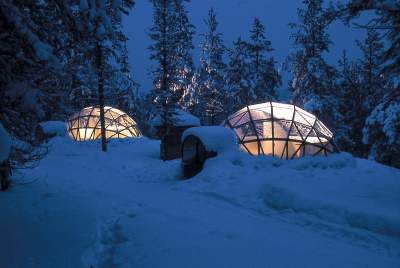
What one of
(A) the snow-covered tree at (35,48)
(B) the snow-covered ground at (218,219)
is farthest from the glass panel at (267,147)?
(A) the snow-covered tree at (35,48)

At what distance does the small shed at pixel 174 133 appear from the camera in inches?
858

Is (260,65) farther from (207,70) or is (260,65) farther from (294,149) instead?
(294,149)

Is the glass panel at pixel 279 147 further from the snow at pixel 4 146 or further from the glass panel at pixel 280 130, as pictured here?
the snow at pixel 4 146

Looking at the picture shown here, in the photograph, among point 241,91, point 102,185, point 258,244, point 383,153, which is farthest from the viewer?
point 241,91

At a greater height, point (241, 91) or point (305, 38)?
point (305, 38)

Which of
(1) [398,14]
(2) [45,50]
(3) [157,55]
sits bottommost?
(2) [45,50]

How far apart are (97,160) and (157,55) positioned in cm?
997

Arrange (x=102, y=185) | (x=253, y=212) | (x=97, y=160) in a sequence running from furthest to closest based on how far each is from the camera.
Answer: (x=97, y=160) < (x=102, y=185) < (x=253, y=212)

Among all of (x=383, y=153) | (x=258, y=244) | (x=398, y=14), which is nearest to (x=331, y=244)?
(x=258, y=244)

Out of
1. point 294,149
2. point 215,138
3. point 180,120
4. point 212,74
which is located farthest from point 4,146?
point 212,74

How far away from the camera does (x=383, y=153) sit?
20312mm

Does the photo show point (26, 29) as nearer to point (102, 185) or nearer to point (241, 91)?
point (102, 185)

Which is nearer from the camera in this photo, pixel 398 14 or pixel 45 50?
pixel 45 50

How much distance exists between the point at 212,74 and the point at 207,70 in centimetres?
102
